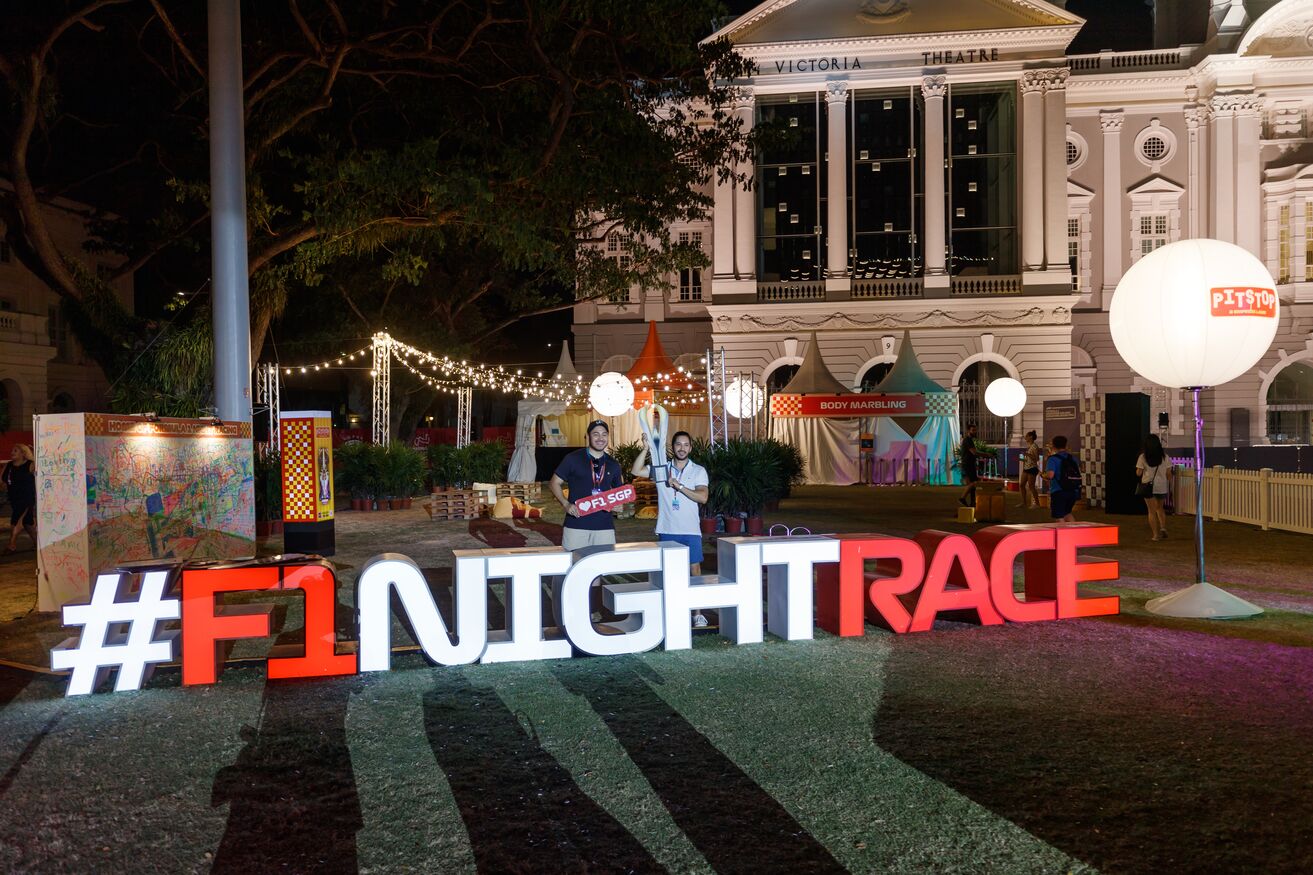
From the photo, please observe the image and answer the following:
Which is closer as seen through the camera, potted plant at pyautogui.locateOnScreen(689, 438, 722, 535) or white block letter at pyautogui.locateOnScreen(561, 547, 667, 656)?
white block letter at pyautogui.locateOnScreen(561, 547, 667, 656)

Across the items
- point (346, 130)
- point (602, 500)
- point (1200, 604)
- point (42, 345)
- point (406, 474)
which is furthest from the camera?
point (42, 345)

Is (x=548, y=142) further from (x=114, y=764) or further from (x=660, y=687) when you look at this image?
(x=114, y=764)

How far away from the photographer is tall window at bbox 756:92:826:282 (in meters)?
36.3

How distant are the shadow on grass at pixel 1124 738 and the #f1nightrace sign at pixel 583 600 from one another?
1.84 ft

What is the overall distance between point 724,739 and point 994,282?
3174 cm

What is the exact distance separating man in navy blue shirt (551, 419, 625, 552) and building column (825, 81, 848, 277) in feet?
92.2

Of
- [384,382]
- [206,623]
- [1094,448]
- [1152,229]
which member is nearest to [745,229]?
[1152,229]

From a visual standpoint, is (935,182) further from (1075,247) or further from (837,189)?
(1075,247)

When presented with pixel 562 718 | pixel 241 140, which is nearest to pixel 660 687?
pixel 562 718

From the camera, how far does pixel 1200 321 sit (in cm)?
842

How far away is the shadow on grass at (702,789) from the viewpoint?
152 inches

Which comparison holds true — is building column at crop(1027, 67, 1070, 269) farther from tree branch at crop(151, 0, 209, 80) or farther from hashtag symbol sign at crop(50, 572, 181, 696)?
hashtag symbol sign at crop(50, 572, 181, 696)

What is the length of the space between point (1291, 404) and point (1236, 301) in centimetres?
3254

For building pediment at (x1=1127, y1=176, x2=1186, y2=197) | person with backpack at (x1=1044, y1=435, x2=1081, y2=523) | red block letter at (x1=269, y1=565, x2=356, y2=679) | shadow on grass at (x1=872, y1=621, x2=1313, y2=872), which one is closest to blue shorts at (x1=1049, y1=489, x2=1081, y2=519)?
person with backpack at (x1=1044, y1=435, x2=1081, y2=523)
